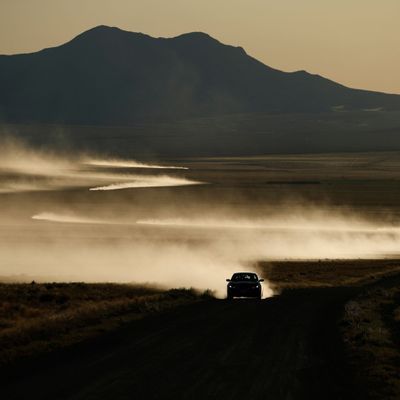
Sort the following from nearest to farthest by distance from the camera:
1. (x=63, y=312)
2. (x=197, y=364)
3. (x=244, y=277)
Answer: (x=197, y=364), (x=63, y=312), (x=244, y=277)

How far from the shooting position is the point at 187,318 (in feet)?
141

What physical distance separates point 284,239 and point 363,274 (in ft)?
237

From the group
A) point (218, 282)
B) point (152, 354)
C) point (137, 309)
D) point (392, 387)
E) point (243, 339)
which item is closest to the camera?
point (392, 387)

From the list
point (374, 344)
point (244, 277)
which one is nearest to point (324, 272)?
point (244, 277)

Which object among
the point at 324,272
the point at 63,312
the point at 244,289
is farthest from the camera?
the point at 324,272

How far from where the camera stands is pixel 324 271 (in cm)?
11644

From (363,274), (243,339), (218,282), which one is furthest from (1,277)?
(243,339)

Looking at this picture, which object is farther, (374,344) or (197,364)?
(374,344)

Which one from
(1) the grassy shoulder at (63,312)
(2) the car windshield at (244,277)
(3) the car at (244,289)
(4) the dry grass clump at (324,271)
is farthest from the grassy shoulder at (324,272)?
(3) the car at (244,289)

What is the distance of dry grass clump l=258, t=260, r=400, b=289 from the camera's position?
319ft

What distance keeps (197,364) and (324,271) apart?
89453 mm

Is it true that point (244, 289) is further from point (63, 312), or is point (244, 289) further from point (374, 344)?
point (374, 344)

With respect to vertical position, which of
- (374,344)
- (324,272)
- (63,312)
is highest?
(324,272)

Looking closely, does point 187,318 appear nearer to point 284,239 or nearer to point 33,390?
point 33,390
